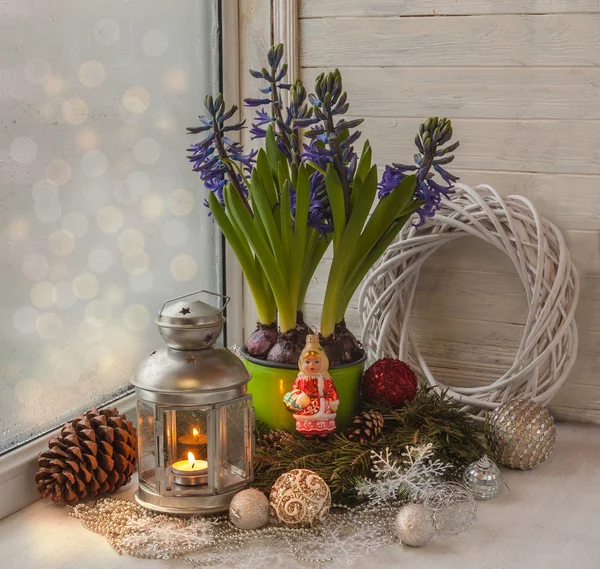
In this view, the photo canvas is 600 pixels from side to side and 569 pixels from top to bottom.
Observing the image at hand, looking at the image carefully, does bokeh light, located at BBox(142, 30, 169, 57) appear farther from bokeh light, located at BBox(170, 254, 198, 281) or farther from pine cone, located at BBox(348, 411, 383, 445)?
pine cone, located at BBox(348, 411, 383, 445)

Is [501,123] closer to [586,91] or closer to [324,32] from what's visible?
[586,91]

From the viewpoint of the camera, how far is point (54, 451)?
1021 millimetres

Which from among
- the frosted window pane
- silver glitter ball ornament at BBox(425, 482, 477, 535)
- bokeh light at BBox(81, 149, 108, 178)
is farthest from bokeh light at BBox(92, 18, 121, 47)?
silver glitter ball ornament at BBox(425, 482, 477, 535)

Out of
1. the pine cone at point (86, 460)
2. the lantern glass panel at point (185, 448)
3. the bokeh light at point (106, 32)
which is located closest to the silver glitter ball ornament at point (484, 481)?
the lantern glass panel at point (185, 448)

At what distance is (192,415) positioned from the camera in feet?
3.23

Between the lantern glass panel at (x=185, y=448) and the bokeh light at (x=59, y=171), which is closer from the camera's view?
the lantern glass panel at (x=185, y=448)

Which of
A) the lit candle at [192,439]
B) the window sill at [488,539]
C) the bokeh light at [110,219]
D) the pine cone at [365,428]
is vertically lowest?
the window sill at [488,539]

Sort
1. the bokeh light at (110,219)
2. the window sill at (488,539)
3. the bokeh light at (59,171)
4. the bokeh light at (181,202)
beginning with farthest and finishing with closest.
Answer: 1. the bokeh light at (181,202)
2. the bokeh light at (110,219)
3. the bokeh light at (59,171)
4. the window sill at (488,539)

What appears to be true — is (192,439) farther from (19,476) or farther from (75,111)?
(75,111)

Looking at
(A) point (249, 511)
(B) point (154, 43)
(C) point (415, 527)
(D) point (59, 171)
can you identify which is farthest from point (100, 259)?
(C) point (415, 527)

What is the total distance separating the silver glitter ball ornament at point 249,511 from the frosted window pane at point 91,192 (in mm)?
313

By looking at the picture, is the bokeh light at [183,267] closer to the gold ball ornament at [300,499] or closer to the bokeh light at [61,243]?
the bokeh light at [61,243]

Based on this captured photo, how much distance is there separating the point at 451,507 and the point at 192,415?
1.06 ft

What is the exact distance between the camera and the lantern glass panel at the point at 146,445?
3.30 feet
